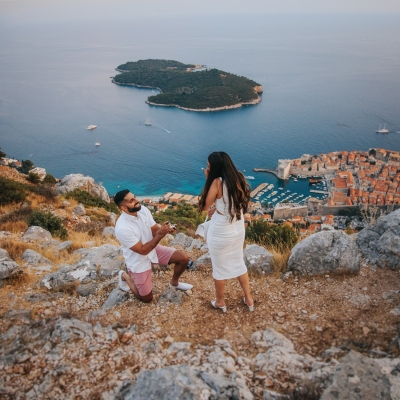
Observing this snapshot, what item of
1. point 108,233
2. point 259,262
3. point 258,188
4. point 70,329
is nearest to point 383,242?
point 259,262

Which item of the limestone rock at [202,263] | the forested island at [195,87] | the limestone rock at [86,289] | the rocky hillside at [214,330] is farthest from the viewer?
the forested island at [195,87]

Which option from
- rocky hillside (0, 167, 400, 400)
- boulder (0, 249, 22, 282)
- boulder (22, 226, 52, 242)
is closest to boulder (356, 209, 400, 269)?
rocky hillside (0, 167, 400, 400)

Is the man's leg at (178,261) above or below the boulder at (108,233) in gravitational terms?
above

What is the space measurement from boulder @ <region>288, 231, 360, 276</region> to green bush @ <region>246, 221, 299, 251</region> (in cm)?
67

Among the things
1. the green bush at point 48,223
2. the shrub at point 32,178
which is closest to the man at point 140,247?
the green bush at point 48,223

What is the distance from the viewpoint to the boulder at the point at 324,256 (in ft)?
12.0

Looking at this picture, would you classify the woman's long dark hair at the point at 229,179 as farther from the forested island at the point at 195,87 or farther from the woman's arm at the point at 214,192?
the forested island at the point at 195,87

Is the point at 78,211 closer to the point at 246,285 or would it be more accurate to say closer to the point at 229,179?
the point at 246,285

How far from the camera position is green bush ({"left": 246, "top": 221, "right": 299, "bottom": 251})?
485 cm

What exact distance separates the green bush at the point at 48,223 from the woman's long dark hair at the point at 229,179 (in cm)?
447

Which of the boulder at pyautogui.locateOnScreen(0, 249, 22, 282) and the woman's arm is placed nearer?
the woman's arm

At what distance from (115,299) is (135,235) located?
76 cm

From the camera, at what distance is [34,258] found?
4.68 m

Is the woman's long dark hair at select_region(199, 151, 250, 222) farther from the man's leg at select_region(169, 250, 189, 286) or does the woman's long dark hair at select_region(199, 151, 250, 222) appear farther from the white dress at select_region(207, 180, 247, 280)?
the man's leg at select_region(169, 250, 189, 286)
